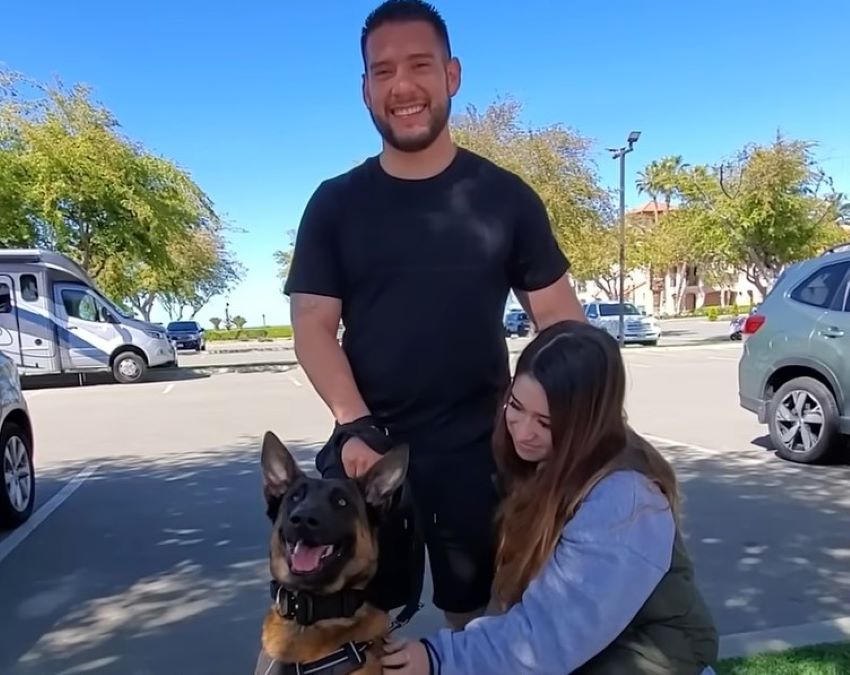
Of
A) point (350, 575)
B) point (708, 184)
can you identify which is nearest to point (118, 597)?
point (350, 575)

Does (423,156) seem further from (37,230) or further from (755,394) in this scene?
(37,230)

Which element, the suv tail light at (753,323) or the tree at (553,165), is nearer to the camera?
the suv tail light at (753,323)

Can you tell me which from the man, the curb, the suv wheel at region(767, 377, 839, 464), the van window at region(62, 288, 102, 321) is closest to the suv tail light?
the suv wheel at region(767, 377, 839, 464)

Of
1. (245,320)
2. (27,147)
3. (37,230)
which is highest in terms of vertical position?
(27,147)

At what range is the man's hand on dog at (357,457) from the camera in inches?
77.8

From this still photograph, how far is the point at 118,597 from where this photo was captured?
173 inches

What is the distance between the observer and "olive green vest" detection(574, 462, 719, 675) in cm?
183

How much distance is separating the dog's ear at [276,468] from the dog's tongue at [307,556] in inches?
7.2

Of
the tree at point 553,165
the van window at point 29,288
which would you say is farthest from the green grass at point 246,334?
the van window at point 29,288

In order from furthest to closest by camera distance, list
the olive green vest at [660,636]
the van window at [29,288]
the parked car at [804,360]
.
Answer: the van window at [29,288], the parked car at [804,360], the olive green vest at [660,636]

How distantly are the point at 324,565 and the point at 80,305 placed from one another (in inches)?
699

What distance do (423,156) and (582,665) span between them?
1.35 metres

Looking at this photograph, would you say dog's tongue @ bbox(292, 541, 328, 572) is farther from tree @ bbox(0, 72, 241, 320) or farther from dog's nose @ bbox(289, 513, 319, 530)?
tree @ bbox(0, 72, 241, 320)

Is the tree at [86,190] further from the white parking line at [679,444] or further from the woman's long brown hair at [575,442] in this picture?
the woman's long brown hair at [575,442]
